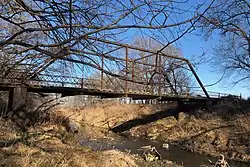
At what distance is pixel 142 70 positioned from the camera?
4770 millimetres

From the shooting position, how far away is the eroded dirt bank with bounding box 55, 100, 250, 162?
1870cm

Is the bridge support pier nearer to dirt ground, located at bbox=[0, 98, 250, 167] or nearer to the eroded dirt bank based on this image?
dirt ground, located at bbox=[0, 98, 250, 167]

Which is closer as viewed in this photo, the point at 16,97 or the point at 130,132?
the point at 16,97

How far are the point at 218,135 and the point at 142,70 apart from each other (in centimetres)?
1711

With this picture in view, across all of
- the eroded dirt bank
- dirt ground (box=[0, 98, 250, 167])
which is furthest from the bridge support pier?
the eroded dirt bank

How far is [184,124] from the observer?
2505cm

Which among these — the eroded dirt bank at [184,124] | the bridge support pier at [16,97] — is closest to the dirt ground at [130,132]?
the eroded dirt bank at [184,124]

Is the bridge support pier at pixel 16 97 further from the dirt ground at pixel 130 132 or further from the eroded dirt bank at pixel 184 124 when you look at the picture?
the eroded dirt bank at pixel 184 124

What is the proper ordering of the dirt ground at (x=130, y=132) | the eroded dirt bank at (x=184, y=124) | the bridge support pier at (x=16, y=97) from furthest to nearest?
the eroded dirt bank at (x=184, y=124)
the bridge support pier at (x=16, y=97)
the dirt ground at (x=130, y=132)

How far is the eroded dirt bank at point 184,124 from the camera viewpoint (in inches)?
736

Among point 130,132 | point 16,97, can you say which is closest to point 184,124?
point 130,132

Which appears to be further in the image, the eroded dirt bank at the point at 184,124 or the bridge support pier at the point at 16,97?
the eroded dirt bank at the point at 184,124

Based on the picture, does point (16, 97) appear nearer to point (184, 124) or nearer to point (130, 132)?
point (130, 132)

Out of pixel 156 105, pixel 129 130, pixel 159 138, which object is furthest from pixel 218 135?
pixel 156 105
